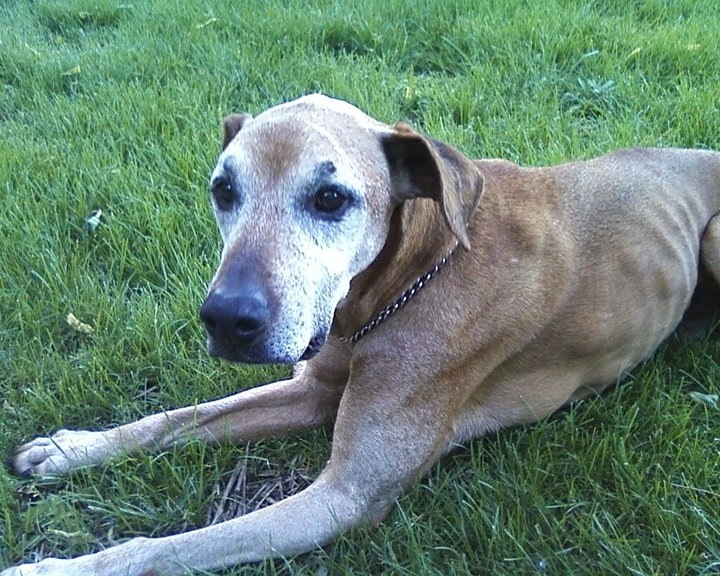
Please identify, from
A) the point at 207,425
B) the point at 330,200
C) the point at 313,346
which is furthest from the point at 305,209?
the point at 207,425

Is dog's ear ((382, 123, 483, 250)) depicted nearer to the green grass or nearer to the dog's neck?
the dog's neck

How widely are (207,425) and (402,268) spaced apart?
0.95m

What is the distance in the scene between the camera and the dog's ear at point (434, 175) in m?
2.64

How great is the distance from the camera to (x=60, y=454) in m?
2.97

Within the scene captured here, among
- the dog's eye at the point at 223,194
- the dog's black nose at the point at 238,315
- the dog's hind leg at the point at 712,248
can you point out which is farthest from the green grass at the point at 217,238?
the dog's eye at the point at 223,194

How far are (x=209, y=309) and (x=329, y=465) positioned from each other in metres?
0.78

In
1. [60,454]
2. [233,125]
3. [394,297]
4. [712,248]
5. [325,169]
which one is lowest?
[60,454]

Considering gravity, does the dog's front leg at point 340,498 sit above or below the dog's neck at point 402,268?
below

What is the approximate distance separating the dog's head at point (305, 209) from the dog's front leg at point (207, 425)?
684mm

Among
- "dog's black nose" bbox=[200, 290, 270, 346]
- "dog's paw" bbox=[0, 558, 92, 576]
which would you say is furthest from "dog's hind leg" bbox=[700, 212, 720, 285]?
"dog's paw" bbox=[0, 558, 92, 576]

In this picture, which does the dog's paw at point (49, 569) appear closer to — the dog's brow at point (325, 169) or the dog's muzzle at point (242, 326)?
the dog's muzzle at point (242, 326)

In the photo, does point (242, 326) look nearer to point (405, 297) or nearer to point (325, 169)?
point (325, 169)

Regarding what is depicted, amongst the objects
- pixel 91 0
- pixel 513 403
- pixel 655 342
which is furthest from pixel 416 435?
pixel 91 0

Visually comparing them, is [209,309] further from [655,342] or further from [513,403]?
[655,342]
